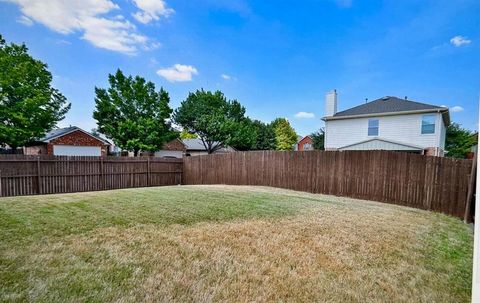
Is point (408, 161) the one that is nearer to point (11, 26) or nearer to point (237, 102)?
point (11, 26)

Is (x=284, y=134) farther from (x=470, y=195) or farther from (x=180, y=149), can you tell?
(x=470, y=195)

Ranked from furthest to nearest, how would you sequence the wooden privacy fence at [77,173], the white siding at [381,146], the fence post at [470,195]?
the white siding at [381,146]
the wooden privacy fence at [77,173]
the fence post at [470,195]

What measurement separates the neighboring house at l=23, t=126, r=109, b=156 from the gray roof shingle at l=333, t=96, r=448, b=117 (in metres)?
19.0

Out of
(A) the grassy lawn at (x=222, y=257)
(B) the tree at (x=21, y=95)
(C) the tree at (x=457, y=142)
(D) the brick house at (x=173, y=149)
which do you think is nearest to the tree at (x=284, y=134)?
(D) the brick house at (x=173, y=149)

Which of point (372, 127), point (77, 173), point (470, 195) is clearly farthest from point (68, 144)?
point (470, 195)

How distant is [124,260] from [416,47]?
4536 mm

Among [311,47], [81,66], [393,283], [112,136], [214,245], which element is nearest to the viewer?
[393,283]

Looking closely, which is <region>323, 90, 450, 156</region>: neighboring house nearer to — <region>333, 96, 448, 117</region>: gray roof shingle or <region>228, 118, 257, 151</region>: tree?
<region>333, 96, 448, 117</region>: gray roof shingle

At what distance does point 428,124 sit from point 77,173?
18.2 metres

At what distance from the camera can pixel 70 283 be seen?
2.15 meters

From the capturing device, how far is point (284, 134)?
40938 millimetres

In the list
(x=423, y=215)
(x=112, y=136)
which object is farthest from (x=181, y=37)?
(x=112, y=136)

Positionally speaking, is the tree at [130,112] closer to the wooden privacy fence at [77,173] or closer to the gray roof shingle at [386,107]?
the wooden privacy fence at [77,173]

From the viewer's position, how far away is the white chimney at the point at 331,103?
55.3 feet
